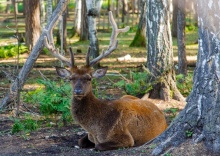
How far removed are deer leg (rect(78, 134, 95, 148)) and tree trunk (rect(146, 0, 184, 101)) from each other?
11.8 feet

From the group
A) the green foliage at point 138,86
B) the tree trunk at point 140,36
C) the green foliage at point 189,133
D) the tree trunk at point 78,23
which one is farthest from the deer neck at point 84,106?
the tree trunk at point 78,23

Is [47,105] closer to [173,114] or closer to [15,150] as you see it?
[15,150]

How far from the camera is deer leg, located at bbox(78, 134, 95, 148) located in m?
9.02

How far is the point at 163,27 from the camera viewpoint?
12195 millimetres

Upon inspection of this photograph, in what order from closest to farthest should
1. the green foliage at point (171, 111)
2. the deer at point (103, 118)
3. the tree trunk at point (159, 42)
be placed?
the deer at point (103, 118)
the green foliage at point (171, 111)
the tree trunk at point (159, 42)

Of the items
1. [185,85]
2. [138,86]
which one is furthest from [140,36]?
[138,86]

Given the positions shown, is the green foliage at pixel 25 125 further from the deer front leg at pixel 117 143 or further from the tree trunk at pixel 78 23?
the tree trunk at pixel 78 23

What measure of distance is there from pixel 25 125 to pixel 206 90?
4.14 meters

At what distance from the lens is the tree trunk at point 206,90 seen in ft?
23.7

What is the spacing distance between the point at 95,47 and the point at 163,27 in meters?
5.78

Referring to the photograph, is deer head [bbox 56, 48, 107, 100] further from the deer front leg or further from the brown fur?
the deer front leg

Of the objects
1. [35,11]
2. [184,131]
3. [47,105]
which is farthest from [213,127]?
[35,11]

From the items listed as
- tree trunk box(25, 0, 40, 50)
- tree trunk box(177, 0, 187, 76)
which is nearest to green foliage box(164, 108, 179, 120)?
tree trunk box(177, 0, 187, 76)

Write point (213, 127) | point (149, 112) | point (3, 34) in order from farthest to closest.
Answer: point (3, 34) → point (149, 112) → point (213, 127)
